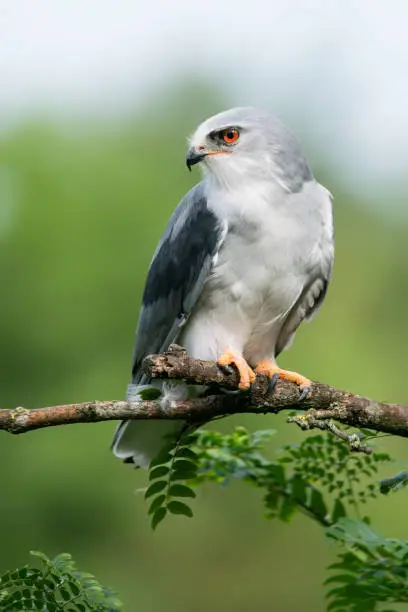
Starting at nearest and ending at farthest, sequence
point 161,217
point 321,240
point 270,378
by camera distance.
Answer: point 270,378 → point 321,240 → point 161,217

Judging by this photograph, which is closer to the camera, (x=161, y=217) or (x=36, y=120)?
(x=161, y=217)

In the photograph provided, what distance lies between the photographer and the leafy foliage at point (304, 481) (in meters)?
3.16

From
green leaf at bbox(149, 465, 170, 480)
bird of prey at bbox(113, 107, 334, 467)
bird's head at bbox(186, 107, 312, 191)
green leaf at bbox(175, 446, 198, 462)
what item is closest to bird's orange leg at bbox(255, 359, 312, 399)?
bird of prey at bbox(113, 107, 334, 467)

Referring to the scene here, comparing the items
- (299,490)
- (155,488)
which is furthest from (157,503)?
(299,490)

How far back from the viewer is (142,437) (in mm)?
4816

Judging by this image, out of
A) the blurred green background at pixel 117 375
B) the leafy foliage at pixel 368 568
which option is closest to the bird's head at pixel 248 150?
the leafy foliage at pixel 368 568

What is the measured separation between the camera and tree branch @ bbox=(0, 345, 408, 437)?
310cm

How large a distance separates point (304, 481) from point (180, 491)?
0.45 meters

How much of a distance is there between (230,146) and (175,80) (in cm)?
1807

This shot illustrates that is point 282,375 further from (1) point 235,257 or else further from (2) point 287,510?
(2) point 287,510

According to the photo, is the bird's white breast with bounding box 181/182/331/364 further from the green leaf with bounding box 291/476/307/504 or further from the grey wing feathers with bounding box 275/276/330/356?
the green leaf with bounding box 291/476/307/504

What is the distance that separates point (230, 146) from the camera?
487 cm

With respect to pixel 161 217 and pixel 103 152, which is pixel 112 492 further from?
pixel 103 152

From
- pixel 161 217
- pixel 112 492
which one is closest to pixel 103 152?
pixel 161 217
